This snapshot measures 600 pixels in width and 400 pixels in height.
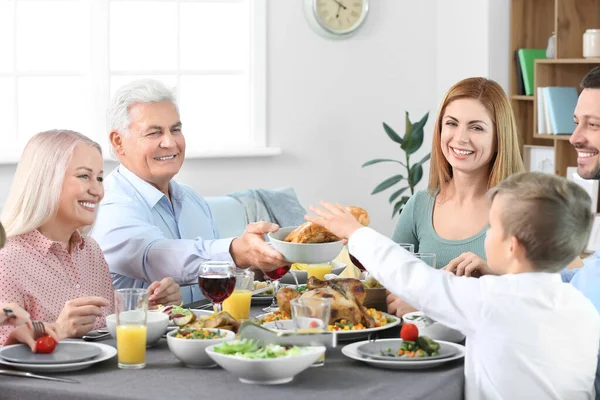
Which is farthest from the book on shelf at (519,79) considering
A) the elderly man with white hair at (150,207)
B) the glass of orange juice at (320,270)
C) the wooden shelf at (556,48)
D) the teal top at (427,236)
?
the glass of orange juice at (320,270)

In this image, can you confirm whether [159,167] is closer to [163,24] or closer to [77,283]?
[77,283]

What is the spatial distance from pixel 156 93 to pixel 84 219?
80 centimetres

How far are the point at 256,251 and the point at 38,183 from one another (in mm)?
617

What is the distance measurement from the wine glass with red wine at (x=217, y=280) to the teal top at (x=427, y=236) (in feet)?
3.30

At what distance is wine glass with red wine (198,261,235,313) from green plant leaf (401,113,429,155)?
11.7 feet

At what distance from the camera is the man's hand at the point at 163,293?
259cm

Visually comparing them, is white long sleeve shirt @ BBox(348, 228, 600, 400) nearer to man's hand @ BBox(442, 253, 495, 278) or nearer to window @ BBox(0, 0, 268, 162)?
man's hand @ BBox(442, 253, 495, 278)

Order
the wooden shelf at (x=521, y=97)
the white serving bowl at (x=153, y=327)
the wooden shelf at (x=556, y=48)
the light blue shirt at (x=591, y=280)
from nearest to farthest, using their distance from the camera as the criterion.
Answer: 1. the white serving bowl at (x=153, y=327)
2. the light blue shirt at (x=591, y=280)
3. the wooden shelf at (x=556, y=48)
4. the wooden shelf at (x=521, y=97)

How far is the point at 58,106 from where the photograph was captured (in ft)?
17.4

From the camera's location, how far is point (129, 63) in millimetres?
5480

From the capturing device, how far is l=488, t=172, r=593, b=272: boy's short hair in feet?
6.41

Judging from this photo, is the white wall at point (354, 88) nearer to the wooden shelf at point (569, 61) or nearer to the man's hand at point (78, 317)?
the wooden shelf at point (569, 61)

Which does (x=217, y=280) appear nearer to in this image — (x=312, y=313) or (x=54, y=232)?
(x=312, y=313)

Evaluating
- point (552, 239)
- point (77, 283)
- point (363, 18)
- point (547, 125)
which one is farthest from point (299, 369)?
point (363, 18)
